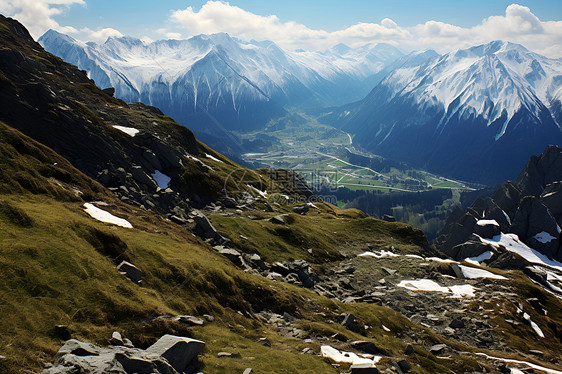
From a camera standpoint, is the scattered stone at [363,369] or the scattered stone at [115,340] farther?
the scattered stone at [363,369]

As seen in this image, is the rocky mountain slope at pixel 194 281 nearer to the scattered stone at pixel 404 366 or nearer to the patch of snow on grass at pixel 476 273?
the scattered stone at pixel 404 366

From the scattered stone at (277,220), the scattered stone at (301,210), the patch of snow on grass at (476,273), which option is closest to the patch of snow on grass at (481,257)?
the patch of snow on grass at (476,273)

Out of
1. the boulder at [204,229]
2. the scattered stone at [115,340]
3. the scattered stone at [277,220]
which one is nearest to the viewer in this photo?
the scattered stone at [115,340]

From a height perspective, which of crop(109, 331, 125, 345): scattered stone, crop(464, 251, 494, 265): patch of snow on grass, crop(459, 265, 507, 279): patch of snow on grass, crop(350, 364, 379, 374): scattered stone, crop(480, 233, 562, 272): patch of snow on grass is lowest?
crop(480, 233, 562, 272): patch of snow on grass

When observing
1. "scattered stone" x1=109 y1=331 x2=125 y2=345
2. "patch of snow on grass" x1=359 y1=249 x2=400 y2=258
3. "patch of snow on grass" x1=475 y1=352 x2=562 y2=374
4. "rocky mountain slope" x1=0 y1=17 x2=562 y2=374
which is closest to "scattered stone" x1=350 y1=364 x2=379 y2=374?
"rocky mountain slope" x1=0 y1=17 x2=562 y2=374

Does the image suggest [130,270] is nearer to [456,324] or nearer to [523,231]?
[456,324]

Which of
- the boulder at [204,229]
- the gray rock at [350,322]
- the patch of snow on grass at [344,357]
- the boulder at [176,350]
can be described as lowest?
the gray rock at [350,322]

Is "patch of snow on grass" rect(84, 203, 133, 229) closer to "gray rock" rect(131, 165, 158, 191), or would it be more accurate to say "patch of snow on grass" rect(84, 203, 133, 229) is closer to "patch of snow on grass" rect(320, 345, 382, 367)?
"gray rock" rect(131, 165, 158, 191)
